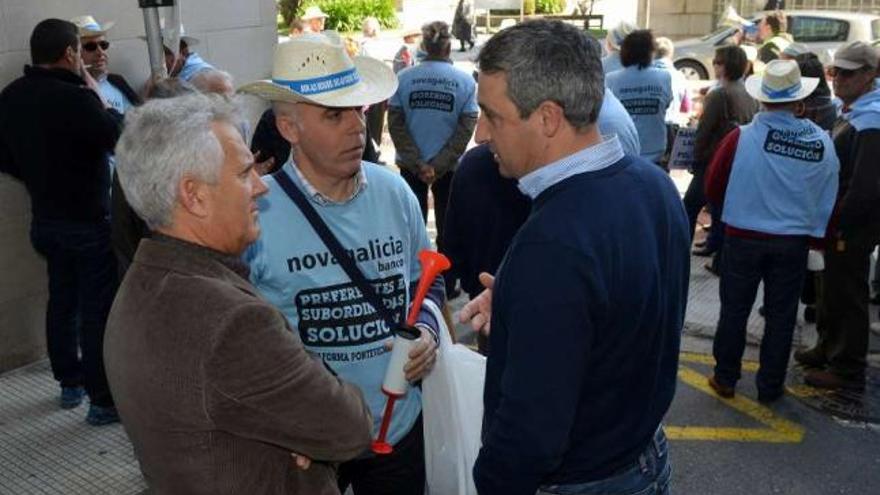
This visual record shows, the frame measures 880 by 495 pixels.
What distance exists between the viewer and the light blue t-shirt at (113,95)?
5.41 meters

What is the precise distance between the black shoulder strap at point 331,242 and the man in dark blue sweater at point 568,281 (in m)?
0.62

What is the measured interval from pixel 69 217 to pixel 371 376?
2.55 meters

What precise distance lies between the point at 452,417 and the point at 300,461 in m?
0.85

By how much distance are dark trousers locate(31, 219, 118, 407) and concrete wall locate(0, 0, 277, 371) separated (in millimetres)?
701

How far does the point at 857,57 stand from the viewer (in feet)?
16.7

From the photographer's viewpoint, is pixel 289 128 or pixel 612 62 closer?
pixel 289 128

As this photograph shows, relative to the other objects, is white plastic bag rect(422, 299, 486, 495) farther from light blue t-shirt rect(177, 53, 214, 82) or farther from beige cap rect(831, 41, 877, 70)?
beige cap rect(831, 41, 877, 70)

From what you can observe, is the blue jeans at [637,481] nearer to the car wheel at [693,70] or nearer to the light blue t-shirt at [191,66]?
the light blue t-shirt at [191,66]

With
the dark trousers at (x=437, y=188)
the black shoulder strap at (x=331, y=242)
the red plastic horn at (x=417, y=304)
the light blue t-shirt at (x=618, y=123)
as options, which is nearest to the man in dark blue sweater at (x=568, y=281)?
the red plastic horn at (x=417, y=304)

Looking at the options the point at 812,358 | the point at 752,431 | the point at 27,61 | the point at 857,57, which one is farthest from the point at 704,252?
the point at 27,61

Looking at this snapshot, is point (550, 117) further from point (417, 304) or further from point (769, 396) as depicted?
point (769, 396)

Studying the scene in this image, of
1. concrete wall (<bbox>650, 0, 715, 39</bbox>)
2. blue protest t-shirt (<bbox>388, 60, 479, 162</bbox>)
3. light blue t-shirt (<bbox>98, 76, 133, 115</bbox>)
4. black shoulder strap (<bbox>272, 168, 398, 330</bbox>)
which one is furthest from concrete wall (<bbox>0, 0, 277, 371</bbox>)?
concrete wall (<bbox>650, 0, 715, 39</bbox>)

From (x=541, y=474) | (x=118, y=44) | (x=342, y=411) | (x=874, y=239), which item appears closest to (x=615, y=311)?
(x=541, y=474)

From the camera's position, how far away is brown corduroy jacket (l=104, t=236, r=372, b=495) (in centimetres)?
165
